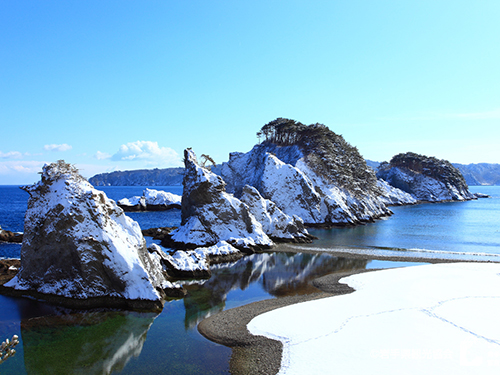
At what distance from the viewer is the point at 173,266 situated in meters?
25.2

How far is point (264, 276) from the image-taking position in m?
26.4

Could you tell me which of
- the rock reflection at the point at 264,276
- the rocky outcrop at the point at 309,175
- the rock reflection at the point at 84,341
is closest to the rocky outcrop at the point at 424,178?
the rocky outcrop at the point at 309,175

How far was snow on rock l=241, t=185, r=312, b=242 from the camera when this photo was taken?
42688mm

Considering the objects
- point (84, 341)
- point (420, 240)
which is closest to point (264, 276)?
point (84, 341)

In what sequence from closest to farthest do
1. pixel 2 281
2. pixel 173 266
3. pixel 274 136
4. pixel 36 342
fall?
pixel 36 342
pixel 2 281
pixel 173 266
pixel 274 136

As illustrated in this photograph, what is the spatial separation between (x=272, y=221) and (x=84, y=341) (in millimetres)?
30361

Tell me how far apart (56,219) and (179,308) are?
29.8ft

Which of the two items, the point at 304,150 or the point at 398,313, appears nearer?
the point at 398,313

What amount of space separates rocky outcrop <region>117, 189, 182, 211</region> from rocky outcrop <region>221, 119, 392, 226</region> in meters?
16.1

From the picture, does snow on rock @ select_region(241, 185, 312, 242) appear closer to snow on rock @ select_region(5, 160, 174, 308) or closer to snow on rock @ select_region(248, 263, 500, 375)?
snow on rock @ select_region(248, 263, 500, 375)

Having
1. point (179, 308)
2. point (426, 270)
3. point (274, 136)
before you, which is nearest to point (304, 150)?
Result: point (274, 136)

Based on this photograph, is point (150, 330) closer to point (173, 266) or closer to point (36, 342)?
point (36, 342)

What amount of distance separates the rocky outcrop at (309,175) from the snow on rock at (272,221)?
40.3 ft

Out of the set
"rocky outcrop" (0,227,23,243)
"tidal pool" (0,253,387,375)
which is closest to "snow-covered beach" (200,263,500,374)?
"tidal pool" (0,253,387,375)
